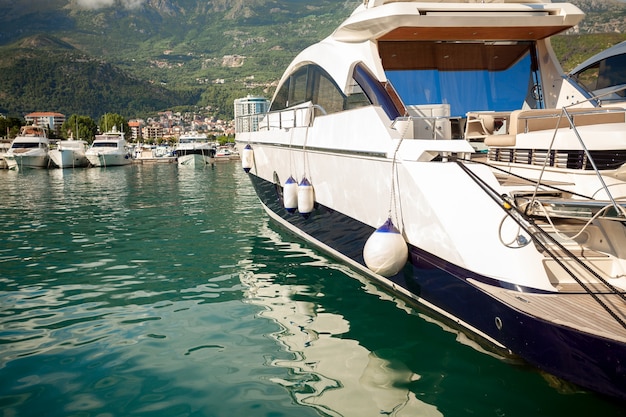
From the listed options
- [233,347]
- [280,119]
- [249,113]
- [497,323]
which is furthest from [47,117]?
[497,323]

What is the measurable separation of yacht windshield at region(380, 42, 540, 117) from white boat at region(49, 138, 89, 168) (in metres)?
42.5

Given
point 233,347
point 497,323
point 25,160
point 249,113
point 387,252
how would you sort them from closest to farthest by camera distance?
point 497,323
point 233,347
point 387,252
point 249,113
point 25,160

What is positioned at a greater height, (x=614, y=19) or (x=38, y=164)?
(x=614, y=19)

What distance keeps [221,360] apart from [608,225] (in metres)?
3.32

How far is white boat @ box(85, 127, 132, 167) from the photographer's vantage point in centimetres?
4600

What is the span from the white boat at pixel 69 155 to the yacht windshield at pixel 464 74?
42.5m

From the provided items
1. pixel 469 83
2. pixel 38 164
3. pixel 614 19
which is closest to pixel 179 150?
pixel 38 164

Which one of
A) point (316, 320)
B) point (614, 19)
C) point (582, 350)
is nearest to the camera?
point (582, 350)

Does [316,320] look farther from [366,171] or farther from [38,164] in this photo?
[38,164]

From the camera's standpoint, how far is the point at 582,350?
10.8ft

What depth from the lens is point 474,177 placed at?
4348mm

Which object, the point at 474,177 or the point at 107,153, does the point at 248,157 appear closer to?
the point at 474,177

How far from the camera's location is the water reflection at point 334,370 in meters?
3.67

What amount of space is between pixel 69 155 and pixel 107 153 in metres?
3.07
